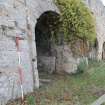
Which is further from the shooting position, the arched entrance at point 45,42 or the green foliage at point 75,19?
the arched entrance at point 45,42

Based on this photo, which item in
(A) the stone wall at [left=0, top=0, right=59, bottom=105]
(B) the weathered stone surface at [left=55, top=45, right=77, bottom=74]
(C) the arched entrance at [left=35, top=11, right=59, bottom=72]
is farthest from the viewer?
(B) the weathered stone surface at [left=55, top=45, right=77, bottom=74]

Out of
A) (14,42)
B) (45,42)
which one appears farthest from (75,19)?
(14,42)

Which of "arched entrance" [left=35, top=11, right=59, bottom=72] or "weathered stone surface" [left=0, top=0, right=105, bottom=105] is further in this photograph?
"arched entrance" [left=35, top=11, right=59, bottom=72]

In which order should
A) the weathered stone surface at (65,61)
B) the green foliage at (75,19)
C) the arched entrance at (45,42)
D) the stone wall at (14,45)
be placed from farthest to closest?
the weathered stone surface at (65,61), the arched entrance at (45,42), the green foliage at (75,19), the stone wall at (14,45)

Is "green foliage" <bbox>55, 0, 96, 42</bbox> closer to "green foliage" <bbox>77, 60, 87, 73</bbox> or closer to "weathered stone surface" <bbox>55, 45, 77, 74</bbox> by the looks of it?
"weathered stone surface" <bbox>55, 45, 77, 74</bbox>

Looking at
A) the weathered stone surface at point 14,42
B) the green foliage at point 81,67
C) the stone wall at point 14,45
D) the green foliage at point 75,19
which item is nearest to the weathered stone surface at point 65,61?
the green foliage at point 81,67

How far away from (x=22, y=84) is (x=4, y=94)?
2.66ft

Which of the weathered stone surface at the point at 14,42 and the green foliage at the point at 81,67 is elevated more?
the weathered stone surface at the point at 14,42

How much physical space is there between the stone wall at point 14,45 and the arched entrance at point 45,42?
2447 millimetres

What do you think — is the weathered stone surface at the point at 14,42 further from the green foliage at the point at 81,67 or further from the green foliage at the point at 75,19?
the green foliage at the point at 81,67

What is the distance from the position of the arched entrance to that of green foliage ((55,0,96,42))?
555 millimetres

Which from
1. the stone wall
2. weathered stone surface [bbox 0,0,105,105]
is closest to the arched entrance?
weathered stone surface [bbox 0,0,105,105]

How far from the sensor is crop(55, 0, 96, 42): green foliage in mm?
9984

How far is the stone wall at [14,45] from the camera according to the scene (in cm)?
651
